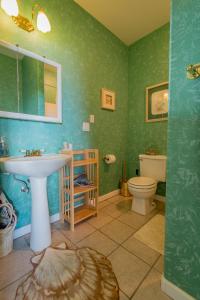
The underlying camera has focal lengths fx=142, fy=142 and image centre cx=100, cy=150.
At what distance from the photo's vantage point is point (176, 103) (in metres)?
0.76

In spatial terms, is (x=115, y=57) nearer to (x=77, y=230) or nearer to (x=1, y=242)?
(x=77, y=230)

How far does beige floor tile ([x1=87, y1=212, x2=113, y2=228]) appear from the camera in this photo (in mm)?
1562

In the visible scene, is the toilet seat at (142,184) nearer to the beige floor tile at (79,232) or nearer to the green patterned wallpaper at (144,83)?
the green patterned wallpaper at (144,83)

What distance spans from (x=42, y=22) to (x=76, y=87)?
0.64m

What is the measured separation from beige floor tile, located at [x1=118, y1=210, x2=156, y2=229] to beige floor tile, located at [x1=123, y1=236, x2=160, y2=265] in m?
0.24

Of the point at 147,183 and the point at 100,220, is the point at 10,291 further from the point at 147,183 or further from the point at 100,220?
the point at 147,183

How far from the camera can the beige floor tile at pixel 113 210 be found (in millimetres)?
1764

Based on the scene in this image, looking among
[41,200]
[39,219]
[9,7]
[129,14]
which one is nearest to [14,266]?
[39,219]

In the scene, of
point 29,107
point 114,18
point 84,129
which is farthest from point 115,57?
point 29,107

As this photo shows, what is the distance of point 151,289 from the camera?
0.88 m

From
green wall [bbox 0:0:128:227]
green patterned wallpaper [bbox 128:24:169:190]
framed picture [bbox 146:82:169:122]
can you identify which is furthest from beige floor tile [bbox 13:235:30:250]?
framed picture [bbox 146:82:169:122]

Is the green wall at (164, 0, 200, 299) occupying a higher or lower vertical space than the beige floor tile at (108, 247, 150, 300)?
higher

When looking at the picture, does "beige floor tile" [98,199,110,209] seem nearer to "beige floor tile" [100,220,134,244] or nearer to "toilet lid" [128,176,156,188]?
"beige floor tile" [100,220,134,244]

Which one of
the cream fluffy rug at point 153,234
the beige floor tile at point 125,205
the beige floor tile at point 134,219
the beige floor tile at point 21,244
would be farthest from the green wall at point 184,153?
A: the beige floor tile at point 21,244
